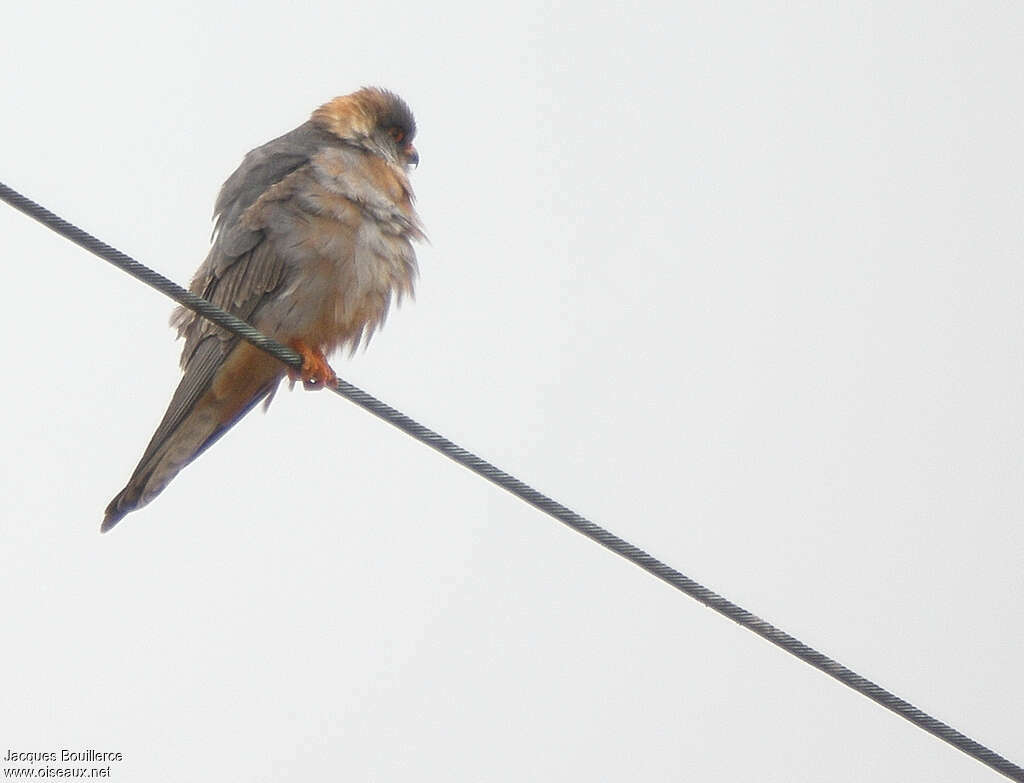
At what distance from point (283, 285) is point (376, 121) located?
1.45 metres

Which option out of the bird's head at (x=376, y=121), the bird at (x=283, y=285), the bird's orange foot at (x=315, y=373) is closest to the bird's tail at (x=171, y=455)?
the bird at (x=283, y=285)

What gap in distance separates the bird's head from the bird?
0.52m

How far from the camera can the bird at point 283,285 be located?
5.62 m

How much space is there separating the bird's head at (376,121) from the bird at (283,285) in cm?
52

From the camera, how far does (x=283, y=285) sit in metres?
5.68

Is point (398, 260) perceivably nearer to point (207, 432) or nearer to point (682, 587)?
point (207, 432)

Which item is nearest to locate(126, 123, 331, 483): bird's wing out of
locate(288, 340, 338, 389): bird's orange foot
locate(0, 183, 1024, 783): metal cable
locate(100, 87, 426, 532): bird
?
locate(100, 87, 426, 532): bird

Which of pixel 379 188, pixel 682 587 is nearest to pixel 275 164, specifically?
pixel 379 188

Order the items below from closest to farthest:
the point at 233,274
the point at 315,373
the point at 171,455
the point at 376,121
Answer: the point at 315,373 → the point at 171,455 → the point at 233,274 → the point at 376,121

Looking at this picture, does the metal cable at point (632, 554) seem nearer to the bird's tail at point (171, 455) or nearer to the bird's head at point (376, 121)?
the bird's tail at point (171, 455)

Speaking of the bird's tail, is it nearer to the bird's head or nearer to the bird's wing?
the bird's wing

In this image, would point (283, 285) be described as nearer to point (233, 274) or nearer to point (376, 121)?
point (233, 274)

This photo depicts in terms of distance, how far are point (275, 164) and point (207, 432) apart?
1.13 metres

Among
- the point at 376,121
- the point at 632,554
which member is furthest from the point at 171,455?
the point at 632,554
